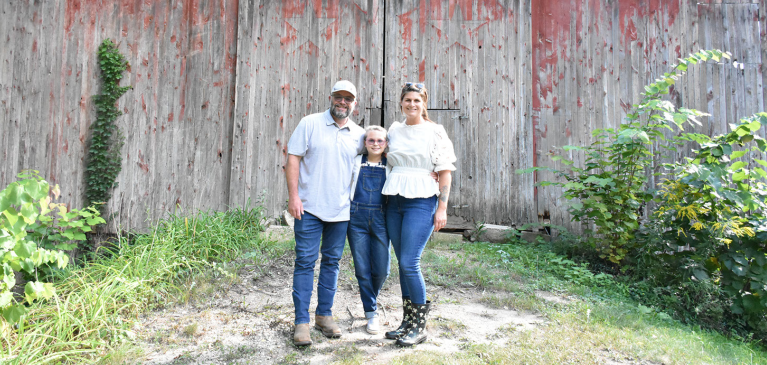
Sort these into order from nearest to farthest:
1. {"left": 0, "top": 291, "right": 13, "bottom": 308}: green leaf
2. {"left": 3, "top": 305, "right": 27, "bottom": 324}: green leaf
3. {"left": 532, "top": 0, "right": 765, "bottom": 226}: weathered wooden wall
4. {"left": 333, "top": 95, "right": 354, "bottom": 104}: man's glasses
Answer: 1. {"left": 0, "top": 291, "right": 13, "bottom": 308}: green leaf
2. {"left": 3, "top": 305, "right": 27, "bottom": 324}: green leaf
3. {"left": 333, "top": 95, "right": 354, "bottom": 104}: man's glasses
4. {"left": 532, "top": 0, "right": 765, "bottom": 226}: weathered wooden wall

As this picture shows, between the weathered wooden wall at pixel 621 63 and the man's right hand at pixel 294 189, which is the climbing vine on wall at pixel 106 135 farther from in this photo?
the weathered wooden wall at pixel 621 63

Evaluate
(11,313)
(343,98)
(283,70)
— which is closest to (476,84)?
(283,70)

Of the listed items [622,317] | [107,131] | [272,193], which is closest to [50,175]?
[107,131]

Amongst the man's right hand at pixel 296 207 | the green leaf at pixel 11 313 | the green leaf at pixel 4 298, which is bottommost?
the green leaf at pixel 11 313

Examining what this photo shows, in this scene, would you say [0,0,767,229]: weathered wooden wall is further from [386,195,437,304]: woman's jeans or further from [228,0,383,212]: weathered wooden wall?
[386,195,437,304]: woman's jeans

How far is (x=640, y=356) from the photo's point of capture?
3.00 metres

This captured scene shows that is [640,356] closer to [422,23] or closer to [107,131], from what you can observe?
[422,23]

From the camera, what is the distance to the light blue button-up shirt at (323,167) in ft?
10.1

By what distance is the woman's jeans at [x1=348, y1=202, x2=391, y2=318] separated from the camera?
3156 millimetres

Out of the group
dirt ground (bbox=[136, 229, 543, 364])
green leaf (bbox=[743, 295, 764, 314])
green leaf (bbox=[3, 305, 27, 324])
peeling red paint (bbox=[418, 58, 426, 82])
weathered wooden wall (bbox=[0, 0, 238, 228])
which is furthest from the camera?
weathered wooden wall (bbox=[0, 0, 238, 228])

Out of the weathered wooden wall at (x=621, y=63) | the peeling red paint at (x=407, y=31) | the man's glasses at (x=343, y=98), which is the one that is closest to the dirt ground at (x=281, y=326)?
the man's glasses at (x=343, y=98)

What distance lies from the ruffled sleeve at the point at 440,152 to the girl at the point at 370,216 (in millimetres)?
350

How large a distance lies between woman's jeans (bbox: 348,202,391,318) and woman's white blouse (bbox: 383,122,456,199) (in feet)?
0.67

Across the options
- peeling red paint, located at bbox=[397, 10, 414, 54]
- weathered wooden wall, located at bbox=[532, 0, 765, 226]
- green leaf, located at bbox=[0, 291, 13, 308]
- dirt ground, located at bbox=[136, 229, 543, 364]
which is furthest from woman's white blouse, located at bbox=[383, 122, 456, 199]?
weathered wooden wall, located at bbox=[532, 0, 765, 226]
